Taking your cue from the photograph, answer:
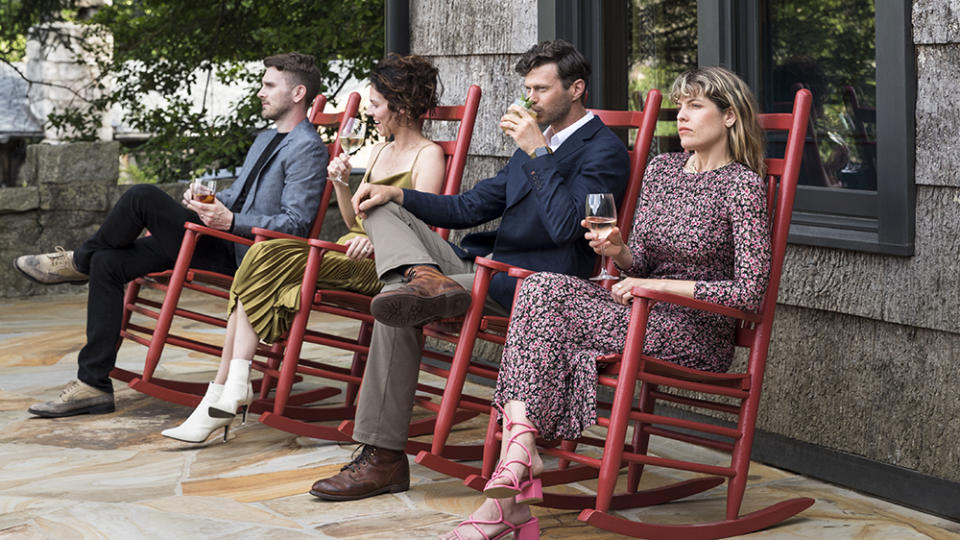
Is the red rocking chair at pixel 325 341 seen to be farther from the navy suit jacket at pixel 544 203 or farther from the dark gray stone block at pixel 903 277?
the dark gray stone block at pixel 903 277

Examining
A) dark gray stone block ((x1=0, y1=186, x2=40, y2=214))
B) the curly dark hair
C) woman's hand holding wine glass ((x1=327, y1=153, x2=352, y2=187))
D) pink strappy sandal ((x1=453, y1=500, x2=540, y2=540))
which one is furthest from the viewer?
dark gray stone block ((x1=0, y1=186, x2=40, y2=214))

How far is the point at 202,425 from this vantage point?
10.2ft

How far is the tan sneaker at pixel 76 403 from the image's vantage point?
11.5ft

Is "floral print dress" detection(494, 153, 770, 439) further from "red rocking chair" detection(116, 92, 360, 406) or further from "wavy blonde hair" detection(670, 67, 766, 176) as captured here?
"red rocking chair" detection(116, 92, 360, 406)

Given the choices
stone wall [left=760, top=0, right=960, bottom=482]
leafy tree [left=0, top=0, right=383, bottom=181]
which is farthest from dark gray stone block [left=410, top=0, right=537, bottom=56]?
leafy tree [left=0, top=0, right=383, bottom=181]

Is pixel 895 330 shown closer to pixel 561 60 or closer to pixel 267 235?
pixel 561 60

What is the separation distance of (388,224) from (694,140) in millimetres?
778

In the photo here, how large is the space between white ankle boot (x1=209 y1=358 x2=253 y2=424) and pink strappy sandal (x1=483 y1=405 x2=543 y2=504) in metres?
0.97

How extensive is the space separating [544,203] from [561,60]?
43 cm

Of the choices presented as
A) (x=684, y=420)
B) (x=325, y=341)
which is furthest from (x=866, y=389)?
(x=325, y=341)

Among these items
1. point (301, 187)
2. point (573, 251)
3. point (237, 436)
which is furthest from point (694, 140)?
point (237, 436)

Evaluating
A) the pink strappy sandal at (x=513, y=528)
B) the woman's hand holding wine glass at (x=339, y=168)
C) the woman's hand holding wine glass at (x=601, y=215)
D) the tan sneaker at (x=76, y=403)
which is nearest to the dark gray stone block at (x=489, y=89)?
the woman's hand holding wine glass at (x=339, y=168)

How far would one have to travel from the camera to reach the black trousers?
342 centimetres

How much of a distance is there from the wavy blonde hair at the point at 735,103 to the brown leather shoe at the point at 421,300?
2.25 feet
